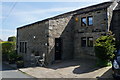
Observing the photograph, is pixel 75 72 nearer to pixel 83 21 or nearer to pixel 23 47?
pixel 83 21

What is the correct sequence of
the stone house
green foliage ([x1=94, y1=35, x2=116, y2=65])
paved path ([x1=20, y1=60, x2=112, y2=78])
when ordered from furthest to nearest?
the stone house
green foliage ([x1=94, y1=35, x2=116, y2=65])
paved path ([x1=20, y1=60, x2=112, y2=78])

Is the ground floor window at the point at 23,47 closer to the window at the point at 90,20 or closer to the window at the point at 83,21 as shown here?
the window at the point at 83,21

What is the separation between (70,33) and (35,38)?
13.4ft

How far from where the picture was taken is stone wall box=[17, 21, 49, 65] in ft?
39.7

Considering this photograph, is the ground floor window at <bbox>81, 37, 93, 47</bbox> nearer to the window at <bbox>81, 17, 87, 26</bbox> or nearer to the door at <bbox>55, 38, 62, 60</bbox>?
the window at <bbox>81, 17, 87, 26</bbox>

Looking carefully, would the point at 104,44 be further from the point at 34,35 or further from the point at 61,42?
the point at 34,35

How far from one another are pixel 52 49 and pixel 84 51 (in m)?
3.43

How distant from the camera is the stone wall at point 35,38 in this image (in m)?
12.1

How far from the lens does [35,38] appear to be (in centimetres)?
1377

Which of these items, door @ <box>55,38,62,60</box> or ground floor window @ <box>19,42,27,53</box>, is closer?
door @ <box>55,38,62,60</box>

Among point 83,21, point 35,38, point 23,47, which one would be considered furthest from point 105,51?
point 23,47

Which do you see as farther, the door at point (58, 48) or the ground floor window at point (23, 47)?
the ground floor window at point (23, 47)

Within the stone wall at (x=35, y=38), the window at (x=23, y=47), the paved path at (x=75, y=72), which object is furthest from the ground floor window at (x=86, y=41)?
the window at (x=23, y=47)

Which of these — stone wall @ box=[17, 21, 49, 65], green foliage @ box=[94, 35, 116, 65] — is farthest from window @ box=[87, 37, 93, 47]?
stone wall @ box=[17, 21, 49, 65]
